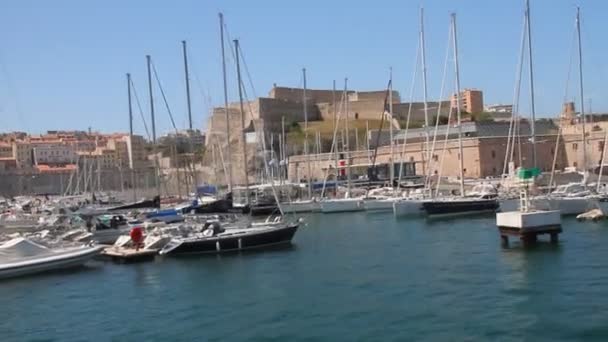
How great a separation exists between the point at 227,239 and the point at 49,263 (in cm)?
555

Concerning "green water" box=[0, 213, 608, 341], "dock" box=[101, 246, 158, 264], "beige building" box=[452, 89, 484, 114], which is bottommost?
"green water" box=[0, 213, 608, 341]

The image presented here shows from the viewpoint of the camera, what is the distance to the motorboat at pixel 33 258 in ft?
68.2

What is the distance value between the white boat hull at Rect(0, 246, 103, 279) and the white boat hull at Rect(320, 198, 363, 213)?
72.5 ft

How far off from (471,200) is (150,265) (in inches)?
684

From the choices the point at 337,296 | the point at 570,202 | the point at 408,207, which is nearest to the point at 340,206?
the point at 408,207

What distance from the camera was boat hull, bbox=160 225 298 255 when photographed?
2400cm

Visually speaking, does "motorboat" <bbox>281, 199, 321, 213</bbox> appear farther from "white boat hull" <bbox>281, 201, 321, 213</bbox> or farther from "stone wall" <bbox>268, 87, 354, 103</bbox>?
"stone wall" <bbox>268, 87, 354, 103</bbox>

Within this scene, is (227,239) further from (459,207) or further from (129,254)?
(459,207)

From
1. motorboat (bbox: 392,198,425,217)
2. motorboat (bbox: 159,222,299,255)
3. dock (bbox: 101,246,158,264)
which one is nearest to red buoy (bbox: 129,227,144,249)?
dock (bbox: 101,246,158,264)

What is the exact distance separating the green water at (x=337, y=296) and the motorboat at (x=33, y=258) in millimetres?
436

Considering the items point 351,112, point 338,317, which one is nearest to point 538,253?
point 338,317

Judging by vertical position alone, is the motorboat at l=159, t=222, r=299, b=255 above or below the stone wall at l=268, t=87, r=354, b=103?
below

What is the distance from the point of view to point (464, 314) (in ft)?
→ 44.8

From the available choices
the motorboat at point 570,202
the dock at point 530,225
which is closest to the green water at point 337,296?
the dock at point 530,225
